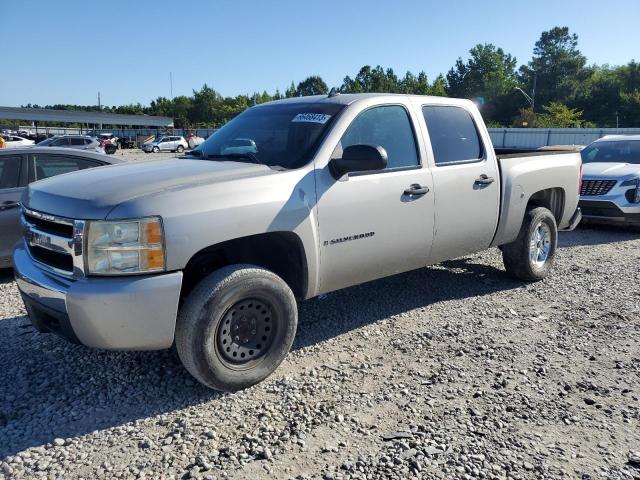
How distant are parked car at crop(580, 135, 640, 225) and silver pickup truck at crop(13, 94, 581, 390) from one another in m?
4.97

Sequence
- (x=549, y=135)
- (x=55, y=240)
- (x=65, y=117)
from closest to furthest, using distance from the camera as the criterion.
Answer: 1. (x=55, y=240)
2. (x=549, y=135)
3. (x=65, y=117)

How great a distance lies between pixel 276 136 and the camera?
13.7ft

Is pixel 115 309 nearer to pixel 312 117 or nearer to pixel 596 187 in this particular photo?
pixel 312 117

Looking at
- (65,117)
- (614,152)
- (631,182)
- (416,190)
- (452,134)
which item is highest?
(65,117)

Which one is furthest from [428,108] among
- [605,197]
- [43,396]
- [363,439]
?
[605,197]

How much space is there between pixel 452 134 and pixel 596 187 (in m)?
5.77

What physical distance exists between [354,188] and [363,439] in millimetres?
1762

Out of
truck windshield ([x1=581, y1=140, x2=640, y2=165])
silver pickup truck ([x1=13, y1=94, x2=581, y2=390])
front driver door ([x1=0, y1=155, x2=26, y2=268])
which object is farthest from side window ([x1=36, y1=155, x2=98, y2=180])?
truck windshield ([x1=581, y1=140, x2=640, y2=165])

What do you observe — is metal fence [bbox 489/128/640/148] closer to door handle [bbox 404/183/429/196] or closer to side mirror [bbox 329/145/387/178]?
door handle [bbox 404/183/429/196]

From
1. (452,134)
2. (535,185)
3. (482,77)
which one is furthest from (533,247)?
(482,77)

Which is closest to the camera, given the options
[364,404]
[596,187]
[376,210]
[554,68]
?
[364,404]

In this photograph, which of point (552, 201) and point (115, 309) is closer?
point (115, 309)

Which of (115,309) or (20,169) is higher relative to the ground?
(20,169)

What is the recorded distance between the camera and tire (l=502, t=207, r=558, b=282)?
570 centimetres
